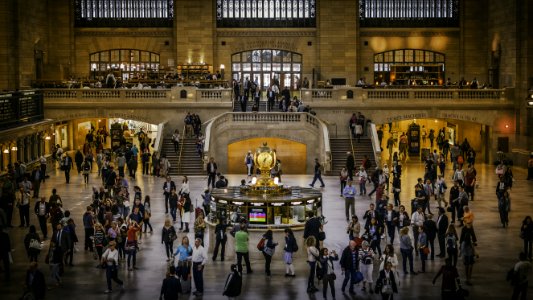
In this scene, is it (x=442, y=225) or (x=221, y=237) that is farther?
(x=442, y=225)

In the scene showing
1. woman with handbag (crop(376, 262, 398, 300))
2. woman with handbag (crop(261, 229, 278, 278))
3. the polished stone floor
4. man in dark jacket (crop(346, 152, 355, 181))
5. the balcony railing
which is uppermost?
the balcony railing

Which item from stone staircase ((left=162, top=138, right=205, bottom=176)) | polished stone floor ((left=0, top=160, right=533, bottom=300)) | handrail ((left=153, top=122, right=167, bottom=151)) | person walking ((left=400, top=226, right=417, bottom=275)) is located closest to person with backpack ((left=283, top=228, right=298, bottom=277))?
polished stone floor ((left=0, top=160, right=533, bottom=300))

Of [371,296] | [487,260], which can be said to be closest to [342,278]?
[371,296]

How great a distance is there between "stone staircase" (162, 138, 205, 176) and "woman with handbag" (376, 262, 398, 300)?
23485 millimetres

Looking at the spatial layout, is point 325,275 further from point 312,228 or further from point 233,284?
point 312,228

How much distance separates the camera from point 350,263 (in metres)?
23.8

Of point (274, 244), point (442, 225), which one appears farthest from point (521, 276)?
point (274, 244)

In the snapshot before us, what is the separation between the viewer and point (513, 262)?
27641 millimetres

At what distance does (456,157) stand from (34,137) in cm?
1868

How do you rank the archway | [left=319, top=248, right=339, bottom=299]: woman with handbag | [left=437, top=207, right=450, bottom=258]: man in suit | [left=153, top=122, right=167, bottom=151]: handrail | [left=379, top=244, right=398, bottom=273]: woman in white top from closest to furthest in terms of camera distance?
[left=379, top=244, right=398, bottom=273]: woman in white top < [left=319, top=248, right=339, bottom=299]: woman with handbag < [left=437, top=207, right=450, bottom=258]: man in suit < [left=153, top=122, right=167, bottom=151]: handrail < the archway

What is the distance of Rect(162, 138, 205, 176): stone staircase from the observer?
1806 inches

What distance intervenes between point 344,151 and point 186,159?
23.4ft

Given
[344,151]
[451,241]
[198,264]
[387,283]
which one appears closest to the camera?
[387,283]

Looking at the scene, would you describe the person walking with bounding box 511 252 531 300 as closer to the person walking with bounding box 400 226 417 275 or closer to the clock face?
the person walking with bounding box 400 226 417 275
